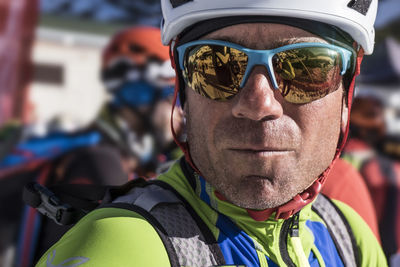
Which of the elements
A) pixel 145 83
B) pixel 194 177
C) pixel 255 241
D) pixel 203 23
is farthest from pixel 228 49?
pixel 145 83

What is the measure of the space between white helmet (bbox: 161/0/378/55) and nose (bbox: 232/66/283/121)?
0.61ft

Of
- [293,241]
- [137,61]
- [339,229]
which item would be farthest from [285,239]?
[137,61]

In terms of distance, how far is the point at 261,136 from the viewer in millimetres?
1453

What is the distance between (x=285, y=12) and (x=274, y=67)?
0.17 m

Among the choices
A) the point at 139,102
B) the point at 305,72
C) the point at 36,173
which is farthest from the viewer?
the point at 139,102

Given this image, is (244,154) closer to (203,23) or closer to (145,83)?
(203,23)

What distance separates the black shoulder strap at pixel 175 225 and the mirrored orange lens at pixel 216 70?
0.36 meters

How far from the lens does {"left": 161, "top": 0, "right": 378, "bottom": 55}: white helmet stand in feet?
4.85

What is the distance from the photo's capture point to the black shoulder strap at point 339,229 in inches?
68.5

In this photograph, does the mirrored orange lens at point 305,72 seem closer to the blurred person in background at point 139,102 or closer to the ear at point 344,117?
the ear at point 344,117

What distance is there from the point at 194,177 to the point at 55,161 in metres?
1.41

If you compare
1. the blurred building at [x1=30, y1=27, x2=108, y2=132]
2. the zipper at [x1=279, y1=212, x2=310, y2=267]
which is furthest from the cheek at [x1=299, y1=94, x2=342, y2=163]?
the blurred building at [x1=30, y1=27, x2=108, y2=132]

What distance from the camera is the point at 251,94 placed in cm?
146

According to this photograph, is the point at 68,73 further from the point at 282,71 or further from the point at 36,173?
the point at 282,71
